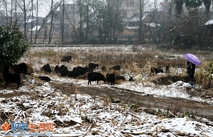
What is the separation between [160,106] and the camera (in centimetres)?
877

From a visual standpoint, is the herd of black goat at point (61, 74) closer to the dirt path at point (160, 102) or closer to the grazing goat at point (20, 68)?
the grazing goat at point (20, 68)

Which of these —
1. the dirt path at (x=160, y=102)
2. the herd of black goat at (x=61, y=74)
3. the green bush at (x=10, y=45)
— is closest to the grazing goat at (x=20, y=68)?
the herd of black goat at (x=61, y=74)

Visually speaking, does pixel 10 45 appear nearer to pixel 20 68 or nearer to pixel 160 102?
pixel 20 68

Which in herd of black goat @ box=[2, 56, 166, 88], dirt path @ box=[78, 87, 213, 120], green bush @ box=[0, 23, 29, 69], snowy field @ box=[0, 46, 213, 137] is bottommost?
dirt path @ box=[78, 87, 213, 120]

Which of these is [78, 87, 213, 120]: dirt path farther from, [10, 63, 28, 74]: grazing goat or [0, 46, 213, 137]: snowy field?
[10, 63, 28, 74]: grazing goat

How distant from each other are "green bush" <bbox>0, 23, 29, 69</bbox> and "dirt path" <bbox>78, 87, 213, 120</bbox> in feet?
9.65

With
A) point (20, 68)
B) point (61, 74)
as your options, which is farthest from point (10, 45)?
point (61, 74)

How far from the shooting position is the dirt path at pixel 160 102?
27.1 feet

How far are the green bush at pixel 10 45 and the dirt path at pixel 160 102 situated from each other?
294 centimetres

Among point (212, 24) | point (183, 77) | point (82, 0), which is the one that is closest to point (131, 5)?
point (82, 0)

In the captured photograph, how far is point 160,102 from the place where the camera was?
9352 mm

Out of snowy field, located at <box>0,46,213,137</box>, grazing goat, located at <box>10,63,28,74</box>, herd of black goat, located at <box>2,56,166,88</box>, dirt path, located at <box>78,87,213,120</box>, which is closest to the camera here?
snowy field, located at <box>0,46,213,137</box>

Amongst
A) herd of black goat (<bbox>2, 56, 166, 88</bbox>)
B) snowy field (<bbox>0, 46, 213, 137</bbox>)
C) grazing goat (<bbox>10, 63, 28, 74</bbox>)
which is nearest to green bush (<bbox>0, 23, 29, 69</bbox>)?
herd of black goat (<bbox>2, 56, 166, 88</bbox>)

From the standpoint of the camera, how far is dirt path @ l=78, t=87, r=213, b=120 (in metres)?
8.26
